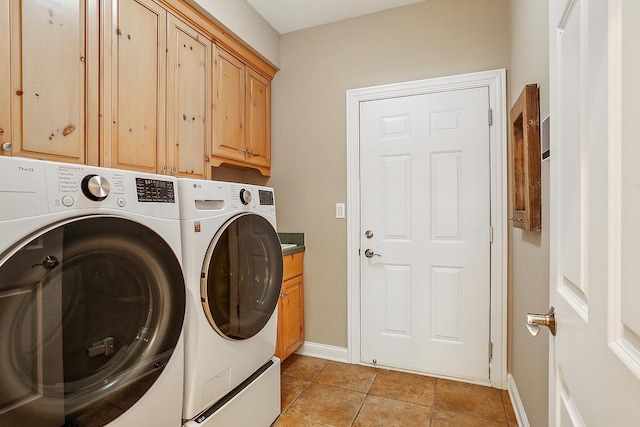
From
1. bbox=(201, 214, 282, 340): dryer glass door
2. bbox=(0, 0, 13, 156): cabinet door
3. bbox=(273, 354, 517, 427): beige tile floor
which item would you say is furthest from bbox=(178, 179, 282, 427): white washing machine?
bbox=(0, 0, 13, 156): cabinet door

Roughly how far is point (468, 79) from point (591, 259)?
79.1 inches

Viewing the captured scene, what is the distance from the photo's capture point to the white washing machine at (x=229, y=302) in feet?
4.12

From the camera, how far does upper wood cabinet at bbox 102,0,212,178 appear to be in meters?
1.50

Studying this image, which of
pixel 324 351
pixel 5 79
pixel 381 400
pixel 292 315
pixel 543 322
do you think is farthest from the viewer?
pixel 324 351

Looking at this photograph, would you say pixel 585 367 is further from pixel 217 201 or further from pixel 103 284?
pixel 217 201

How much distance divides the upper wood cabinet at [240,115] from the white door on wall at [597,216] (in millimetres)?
1883

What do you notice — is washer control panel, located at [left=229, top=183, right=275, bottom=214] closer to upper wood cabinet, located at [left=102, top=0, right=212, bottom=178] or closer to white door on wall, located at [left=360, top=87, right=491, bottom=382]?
upper wood cabinet, located at [left=102, top=0, right=212, bottom=178]

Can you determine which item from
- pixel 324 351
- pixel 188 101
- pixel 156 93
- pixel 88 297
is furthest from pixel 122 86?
pixel 324 351

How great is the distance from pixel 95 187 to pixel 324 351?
84.2 inches

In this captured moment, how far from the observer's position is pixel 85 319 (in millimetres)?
909

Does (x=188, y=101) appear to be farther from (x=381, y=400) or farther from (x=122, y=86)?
(x=381, y=400)

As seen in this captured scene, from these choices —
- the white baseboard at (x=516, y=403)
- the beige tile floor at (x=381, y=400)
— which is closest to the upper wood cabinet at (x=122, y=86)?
the beige tile floor at (x=381, y=400)

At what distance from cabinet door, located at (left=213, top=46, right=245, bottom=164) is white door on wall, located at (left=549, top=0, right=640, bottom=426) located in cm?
187

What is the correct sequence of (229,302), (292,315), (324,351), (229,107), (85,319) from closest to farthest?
(85,319), (229,302), (229,107), (292,315), (324,351)
